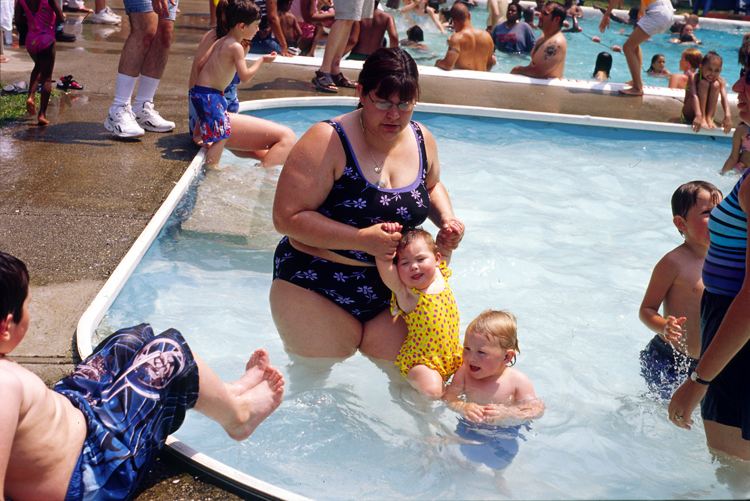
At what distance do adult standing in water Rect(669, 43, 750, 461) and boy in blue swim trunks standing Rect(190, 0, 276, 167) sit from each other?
13.4ft

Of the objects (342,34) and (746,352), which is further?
(342,34)

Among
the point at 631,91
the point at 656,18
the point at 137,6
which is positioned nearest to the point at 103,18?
the point at 137,6

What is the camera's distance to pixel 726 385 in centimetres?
238

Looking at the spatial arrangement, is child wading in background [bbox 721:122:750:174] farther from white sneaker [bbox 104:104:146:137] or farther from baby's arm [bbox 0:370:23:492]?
baby's arm [bbox 0:370:23:492]

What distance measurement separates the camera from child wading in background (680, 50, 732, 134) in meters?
8.06

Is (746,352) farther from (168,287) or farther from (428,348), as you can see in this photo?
(168,287)

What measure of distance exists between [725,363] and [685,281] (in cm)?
97

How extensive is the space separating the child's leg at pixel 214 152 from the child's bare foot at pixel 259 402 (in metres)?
3.32

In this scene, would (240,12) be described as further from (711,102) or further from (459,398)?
(711,102)

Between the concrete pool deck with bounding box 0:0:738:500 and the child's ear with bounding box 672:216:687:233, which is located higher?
the child's ear with bounding box 672:216:687:233

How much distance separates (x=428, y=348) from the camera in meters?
3.03

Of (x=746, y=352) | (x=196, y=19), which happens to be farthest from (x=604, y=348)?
(x=196, y=19)

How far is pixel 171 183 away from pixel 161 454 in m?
3.09

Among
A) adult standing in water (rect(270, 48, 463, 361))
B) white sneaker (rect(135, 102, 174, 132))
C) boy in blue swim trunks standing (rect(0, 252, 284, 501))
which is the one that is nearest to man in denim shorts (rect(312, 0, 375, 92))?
white sneaker (rect(135, 102, 174, 132))
